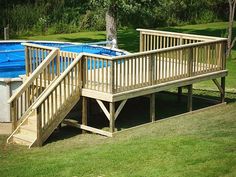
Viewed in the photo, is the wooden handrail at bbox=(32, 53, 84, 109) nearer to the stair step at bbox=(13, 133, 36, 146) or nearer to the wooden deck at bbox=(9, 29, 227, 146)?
the wooden deck at bbox=(9, 29, 227, 146)

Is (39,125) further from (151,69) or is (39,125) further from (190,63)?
(190,63)

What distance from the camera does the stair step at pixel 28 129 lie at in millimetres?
12935

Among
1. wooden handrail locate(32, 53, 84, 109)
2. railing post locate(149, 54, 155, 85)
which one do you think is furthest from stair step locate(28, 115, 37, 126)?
railing post locate(149, 54, 155, 85)

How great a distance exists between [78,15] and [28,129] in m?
22.1

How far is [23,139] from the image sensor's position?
12.9 meters

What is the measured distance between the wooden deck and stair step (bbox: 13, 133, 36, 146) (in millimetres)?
150

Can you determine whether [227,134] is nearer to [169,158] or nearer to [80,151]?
[169,158]

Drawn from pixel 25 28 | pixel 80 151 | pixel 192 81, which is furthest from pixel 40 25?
pixel 80 151

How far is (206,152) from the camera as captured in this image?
1062 cm

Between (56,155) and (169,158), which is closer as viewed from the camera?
(169,158)

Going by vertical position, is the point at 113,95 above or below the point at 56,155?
above

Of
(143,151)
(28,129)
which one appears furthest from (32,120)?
(143,151)

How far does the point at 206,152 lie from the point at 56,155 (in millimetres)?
3068

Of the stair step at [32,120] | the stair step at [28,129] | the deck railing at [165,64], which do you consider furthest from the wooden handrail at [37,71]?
the deck railing at [165,64]
